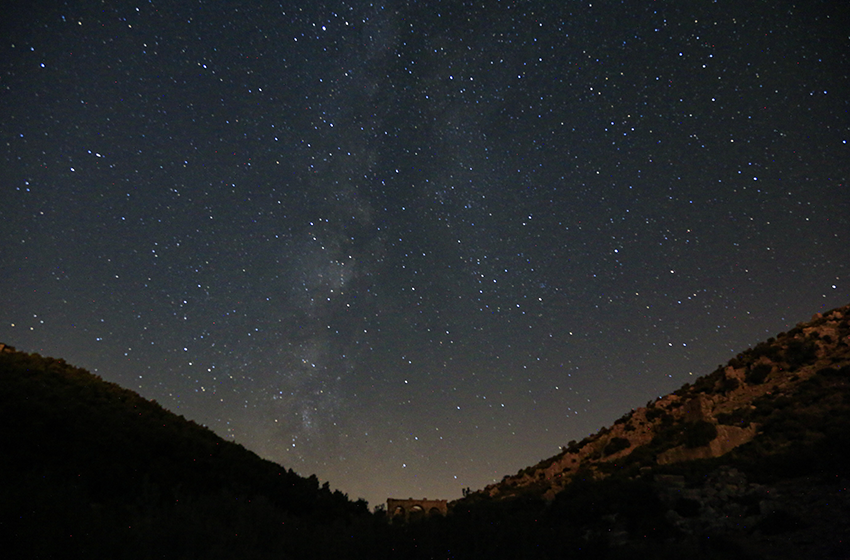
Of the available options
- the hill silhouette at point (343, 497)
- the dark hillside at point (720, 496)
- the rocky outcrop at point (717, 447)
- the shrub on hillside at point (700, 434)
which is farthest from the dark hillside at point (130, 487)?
the shrub on hillside at point (700, 434)

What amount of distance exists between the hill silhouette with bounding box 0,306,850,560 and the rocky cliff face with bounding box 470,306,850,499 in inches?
7.2

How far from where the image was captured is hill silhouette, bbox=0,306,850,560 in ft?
22.1

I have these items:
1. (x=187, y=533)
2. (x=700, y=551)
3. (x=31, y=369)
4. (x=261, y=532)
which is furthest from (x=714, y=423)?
(x=31, y=369)

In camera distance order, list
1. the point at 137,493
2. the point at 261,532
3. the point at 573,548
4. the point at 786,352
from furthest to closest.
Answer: the point at 786,352 < the point at 137,493 < the point at 573,548 < the point at 261,532

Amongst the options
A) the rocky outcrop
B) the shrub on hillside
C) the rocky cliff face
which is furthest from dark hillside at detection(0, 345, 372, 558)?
the shrub on hillside

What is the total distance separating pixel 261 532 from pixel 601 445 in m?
24.8

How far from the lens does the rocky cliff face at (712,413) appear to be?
66.0 feet

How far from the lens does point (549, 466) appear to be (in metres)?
29.0

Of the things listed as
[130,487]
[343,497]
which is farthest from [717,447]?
[130,487]

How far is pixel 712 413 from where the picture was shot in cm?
2345

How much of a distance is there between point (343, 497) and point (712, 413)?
18663 mm

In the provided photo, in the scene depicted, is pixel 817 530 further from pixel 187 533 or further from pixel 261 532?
pixel 187 533

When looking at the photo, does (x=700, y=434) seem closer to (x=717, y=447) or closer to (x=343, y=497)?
(x=717, y=447)

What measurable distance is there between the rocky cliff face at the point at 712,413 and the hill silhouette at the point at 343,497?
0.18m
